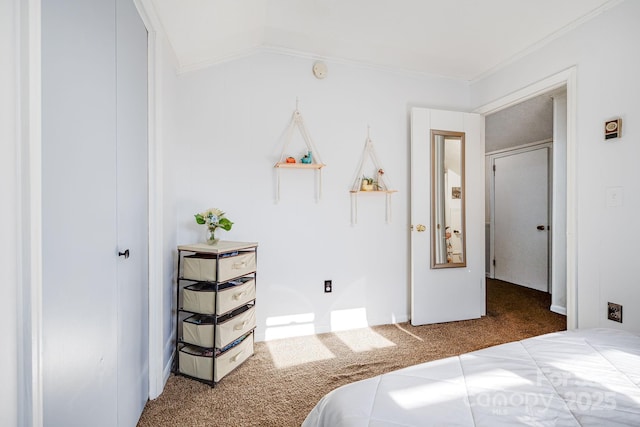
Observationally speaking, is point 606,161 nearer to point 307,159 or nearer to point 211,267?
point 307,159

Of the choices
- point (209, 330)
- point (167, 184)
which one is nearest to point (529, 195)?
point (209, 330)

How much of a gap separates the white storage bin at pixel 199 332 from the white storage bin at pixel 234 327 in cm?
6

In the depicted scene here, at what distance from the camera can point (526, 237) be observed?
4.36 metres

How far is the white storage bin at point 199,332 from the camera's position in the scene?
6.30 feet

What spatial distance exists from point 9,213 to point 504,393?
131 centimetres

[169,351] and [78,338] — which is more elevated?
[78,338]

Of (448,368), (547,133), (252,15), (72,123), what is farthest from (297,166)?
(547,133)

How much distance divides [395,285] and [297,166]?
59.6 inches

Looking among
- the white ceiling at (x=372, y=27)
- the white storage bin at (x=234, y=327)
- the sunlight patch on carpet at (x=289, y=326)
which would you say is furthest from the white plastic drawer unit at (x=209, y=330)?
the white ceiling at (x=372, y=27)

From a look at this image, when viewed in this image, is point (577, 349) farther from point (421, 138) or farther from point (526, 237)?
point (526, 237)

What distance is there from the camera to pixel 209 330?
1.92 meters

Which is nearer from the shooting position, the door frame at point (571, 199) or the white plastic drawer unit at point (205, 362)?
the white plastic drawer unit at point (205, 362)

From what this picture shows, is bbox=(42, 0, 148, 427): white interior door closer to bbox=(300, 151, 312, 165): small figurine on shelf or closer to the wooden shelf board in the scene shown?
the wooden shelf board

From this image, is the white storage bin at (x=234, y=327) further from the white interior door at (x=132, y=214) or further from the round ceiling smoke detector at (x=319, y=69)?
the round ceiling smoke detector at (x=319, y=69)
